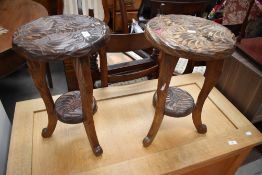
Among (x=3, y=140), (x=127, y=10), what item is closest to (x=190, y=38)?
(x=3, y=140)

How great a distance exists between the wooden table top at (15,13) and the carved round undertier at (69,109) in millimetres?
557

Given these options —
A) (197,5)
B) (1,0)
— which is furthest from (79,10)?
(197,5)

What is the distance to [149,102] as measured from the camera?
106cm

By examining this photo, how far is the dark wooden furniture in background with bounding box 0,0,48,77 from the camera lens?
1.17 metres

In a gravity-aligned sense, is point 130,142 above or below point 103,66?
below

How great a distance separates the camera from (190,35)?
2.18 feet

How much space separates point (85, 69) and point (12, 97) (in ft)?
3.98

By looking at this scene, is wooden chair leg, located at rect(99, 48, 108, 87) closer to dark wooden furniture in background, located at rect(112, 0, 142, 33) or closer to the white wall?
the white wall

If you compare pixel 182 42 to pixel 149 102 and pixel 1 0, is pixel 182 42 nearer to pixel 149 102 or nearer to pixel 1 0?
pixel 149 102

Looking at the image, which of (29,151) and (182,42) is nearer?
(182,42)

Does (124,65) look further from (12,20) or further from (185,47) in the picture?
(12,20)

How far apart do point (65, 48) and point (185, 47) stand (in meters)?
0.31

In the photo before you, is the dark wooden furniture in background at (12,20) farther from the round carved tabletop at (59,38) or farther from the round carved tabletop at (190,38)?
the round carved tabletop at (190,38)

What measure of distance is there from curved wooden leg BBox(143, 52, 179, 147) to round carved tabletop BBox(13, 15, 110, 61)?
19 cm
